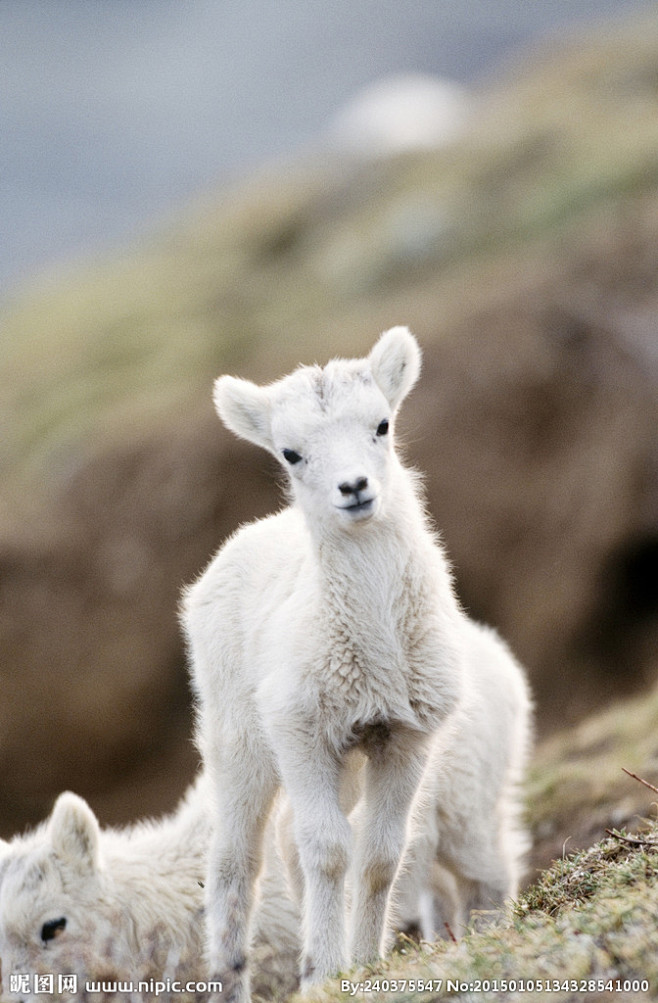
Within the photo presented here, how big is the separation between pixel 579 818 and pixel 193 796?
344 centimetres

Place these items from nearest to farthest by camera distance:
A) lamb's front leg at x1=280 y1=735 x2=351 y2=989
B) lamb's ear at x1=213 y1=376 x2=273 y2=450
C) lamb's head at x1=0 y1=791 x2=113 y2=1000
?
lamb's front leg at x1=280 y1=735 x2=351 y2=989 < lamb's ear at x1=213 y1=376 x2=273 y2=450 < lamb's head at x1=0 y1=791 x2=113 y2=1000

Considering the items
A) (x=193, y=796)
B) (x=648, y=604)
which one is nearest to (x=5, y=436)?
(x=648, y=604)

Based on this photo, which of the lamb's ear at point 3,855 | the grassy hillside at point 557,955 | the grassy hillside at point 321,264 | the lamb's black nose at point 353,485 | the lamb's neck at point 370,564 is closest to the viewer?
the grassy hillside at point 557,955

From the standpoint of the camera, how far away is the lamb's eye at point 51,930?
700 centimetres

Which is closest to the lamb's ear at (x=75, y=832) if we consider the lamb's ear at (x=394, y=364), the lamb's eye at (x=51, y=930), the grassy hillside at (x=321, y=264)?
the lamb's eye at (x=51, y=930)

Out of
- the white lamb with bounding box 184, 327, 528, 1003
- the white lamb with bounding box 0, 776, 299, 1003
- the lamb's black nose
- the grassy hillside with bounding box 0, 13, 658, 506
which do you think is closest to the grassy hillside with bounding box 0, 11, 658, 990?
the grassy hillside with bounding box 0, 13, 658, 506

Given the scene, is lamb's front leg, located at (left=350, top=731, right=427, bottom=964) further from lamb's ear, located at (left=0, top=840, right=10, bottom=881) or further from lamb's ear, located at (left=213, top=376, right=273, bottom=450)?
lamb's ear, located at (left=0, top=840, right=10, bottom=881)

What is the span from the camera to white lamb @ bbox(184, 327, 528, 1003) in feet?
18.4

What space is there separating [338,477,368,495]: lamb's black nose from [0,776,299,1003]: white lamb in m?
2.95

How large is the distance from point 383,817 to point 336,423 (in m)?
2.25

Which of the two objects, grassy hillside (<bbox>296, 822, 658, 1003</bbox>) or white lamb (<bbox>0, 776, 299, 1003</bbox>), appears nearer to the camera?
grassy hillside (<bbox>296, 822, 658, 1003</bbox>)

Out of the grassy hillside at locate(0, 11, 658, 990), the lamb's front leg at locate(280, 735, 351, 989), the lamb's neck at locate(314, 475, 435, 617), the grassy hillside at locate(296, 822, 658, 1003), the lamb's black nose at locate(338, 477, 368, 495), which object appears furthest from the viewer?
the grassy hillside at locate(0, 11, 658, 990)

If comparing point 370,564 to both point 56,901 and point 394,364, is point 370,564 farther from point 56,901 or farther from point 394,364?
point 56,901

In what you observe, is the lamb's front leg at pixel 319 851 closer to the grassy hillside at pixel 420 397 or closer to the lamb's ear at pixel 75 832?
the grassy hillside at pixel 420 397
